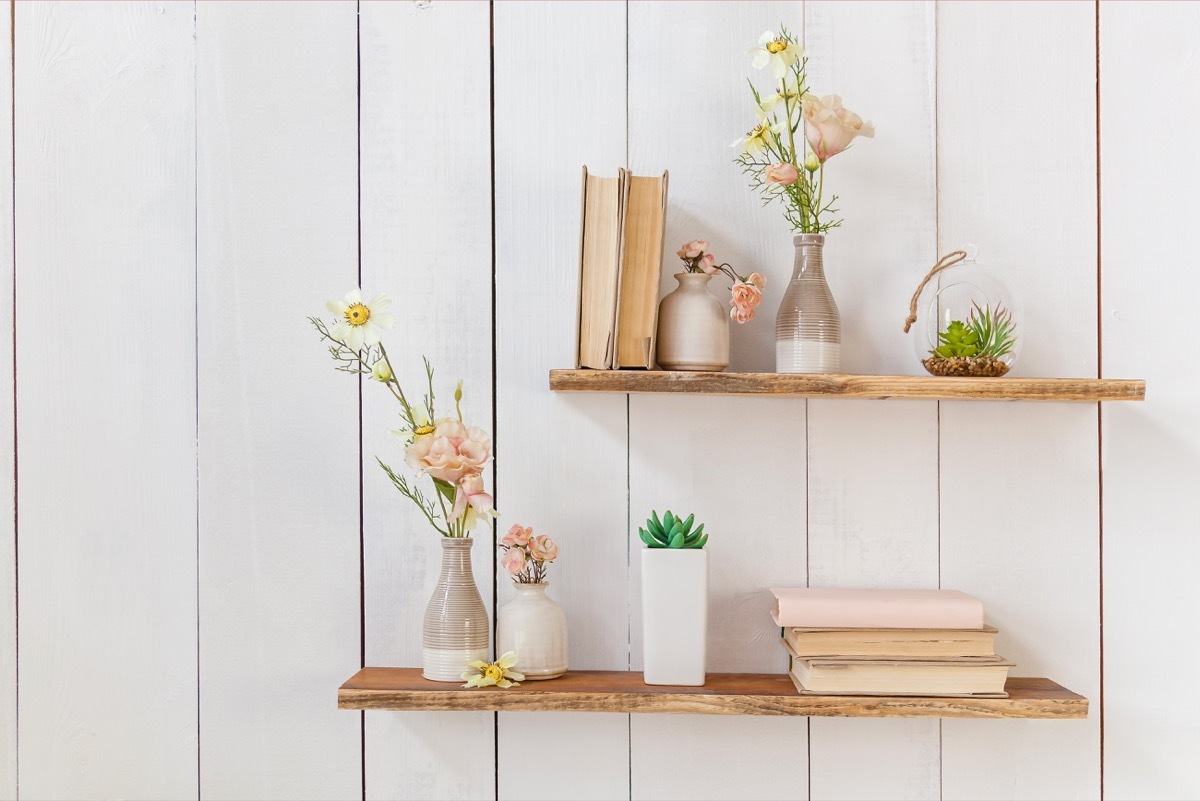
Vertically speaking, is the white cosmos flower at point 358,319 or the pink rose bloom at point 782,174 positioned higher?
the pink rose bloom at point 782,174

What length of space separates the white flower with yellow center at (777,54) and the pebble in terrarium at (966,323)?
0.31m

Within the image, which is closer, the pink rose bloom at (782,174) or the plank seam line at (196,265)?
the pink rose bloom at (782,174)

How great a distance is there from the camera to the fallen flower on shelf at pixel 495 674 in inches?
42.2

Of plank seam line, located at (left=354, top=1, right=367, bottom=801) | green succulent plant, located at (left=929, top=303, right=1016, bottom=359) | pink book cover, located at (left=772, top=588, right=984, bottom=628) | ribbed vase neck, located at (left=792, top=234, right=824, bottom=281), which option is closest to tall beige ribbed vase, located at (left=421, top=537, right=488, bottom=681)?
plank seam line, located at (left=354, top=1, right=367, bottom=801)

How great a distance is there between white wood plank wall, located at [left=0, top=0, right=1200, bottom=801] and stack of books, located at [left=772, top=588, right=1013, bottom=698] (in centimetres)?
10

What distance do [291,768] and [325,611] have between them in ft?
0.68

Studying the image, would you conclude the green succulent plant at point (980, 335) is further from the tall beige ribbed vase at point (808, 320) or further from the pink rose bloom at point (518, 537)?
the pink rose bloom at point (518, 537)

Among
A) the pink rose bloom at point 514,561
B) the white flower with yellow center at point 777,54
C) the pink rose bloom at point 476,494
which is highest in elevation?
the white flower with yellow center at point 777,54

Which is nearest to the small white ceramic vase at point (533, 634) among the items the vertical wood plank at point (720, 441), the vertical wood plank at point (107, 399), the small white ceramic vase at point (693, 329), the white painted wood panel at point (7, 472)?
the vertical wood plank at point (720, 441)

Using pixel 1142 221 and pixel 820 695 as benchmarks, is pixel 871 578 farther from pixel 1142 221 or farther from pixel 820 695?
pixel 1142 221

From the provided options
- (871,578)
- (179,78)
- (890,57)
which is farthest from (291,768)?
(890,57)

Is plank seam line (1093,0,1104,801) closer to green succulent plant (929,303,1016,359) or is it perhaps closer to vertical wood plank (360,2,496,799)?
green succulent plant (929,303,1016,359)

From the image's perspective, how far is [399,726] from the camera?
1.20m

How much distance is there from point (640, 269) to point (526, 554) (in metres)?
0.37
